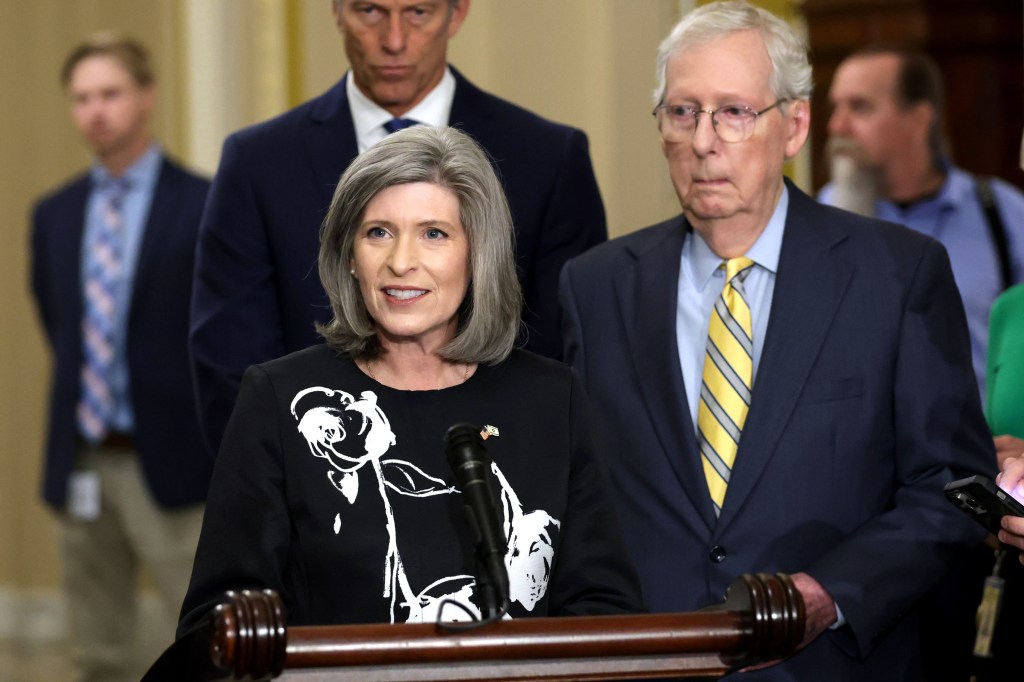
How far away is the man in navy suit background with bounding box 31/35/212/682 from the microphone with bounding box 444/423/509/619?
11.8ft

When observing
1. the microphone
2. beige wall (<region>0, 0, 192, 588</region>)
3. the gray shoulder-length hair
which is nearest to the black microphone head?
the microphone

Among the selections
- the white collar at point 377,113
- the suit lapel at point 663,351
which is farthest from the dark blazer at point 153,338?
the suit lapel at point 663,351

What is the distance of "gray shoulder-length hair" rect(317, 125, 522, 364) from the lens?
2.50 m

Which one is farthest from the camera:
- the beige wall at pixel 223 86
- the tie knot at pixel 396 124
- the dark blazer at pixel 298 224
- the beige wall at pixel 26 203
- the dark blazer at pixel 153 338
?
the beige wall at pixel 26 203

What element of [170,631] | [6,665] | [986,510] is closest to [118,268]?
[170,631]

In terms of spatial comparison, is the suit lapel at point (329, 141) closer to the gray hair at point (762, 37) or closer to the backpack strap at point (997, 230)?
the gray hair at point (762, 37)

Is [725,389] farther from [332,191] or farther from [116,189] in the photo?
[116,189]

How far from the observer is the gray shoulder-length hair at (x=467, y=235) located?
2.50 m

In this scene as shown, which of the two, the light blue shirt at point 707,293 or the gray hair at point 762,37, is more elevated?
Answer: the gray hair at point 762,37

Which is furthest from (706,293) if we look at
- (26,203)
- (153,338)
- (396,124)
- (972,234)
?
(26,203)

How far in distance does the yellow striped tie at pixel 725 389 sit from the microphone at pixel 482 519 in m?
0.89

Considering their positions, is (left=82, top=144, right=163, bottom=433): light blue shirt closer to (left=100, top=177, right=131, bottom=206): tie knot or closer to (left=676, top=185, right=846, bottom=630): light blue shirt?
(left=100, top=177, right=131, bottom=206): tie knot

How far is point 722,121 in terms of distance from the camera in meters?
2.92

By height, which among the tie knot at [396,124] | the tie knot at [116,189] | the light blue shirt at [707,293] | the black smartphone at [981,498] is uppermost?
the tie knot at [116,189]
